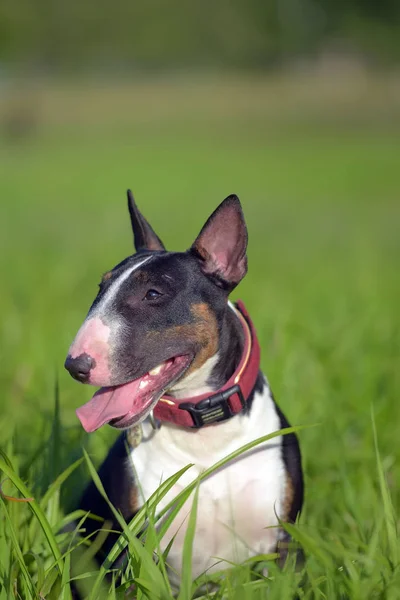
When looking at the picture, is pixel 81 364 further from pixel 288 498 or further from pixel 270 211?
pixel 270 211

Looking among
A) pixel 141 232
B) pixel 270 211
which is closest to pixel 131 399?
pixel 141 232

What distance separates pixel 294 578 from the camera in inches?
102

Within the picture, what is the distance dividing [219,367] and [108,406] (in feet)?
1.38

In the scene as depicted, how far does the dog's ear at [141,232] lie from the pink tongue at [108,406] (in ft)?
2.08

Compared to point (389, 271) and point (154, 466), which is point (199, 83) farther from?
point (154, 466)

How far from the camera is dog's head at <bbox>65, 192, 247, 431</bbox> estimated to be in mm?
2623

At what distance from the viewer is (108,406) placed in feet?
9.00

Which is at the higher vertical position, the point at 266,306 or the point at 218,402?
the point at 218,402

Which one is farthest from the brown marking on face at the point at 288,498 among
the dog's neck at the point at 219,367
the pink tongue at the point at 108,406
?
the pink tongue at the point at 108,406

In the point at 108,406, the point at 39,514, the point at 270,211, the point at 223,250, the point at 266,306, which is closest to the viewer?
the point at 39,514

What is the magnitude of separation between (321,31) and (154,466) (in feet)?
204

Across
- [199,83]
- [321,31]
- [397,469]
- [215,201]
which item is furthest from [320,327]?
[321,31]

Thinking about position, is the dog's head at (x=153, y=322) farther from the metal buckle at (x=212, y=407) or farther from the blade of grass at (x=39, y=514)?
the blade of grass at (x=39, y=514)

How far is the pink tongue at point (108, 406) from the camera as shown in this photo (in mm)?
2688
